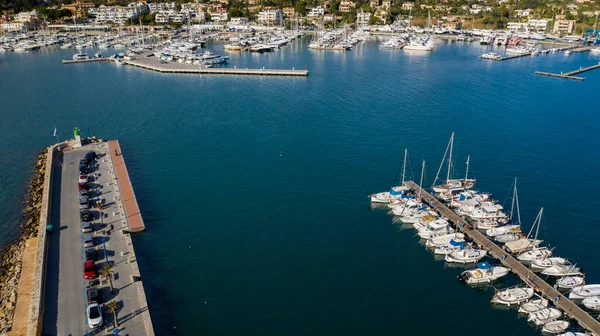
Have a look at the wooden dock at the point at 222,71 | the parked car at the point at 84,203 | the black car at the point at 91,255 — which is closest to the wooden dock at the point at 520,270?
the black car at the point at 91,255

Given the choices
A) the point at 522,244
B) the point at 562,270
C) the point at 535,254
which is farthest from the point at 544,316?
the point at 522,244

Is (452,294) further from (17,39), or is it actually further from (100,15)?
(100,15)

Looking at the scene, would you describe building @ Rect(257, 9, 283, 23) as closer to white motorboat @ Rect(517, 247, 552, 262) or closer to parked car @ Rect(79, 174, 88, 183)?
parked car @ Rect(79, 174, 88, 183)

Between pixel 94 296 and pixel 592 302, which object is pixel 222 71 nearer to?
pixel 94 296

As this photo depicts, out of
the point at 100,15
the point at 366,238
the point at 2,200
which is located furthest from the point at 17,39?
the point at 366,238

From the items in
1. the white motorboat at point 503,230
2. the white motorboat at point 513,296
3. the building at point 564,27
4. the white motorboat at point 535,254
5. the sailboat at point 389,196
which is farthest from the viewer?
the building at point 564,27

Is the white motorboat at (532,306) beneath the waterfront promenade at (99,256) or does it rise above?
beneath

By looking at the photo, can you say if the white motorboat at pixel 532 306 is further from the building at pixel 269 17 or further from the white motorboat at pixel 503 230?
the building at pixel 269 17
